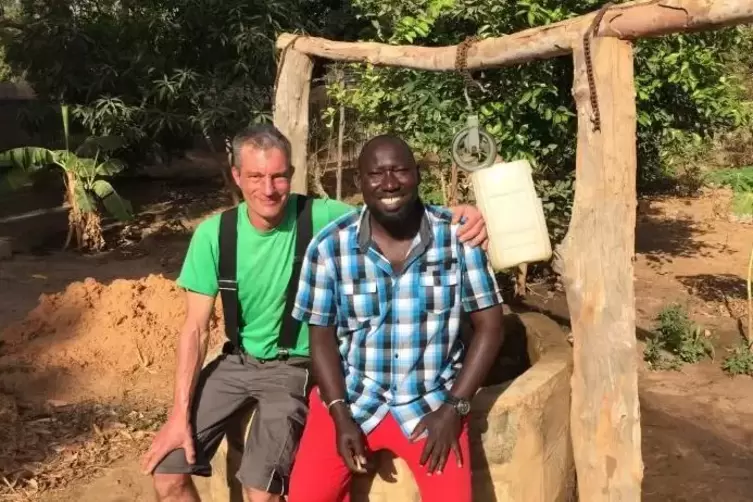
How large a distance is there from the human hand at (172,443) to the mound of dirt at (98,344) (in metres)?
2.48

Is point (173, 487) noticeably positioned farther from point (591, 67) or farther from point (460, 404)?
point (591, 67)

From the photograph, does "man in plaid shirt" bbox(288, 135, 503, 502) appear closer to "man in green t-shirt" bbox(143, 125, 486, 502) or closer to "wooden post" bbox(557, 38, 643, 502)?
"man in green t-shirt" bbox(143, 125, 486, 502)

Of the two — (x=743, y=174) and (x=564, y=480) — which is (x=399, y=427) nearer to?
(x=564, y=480)

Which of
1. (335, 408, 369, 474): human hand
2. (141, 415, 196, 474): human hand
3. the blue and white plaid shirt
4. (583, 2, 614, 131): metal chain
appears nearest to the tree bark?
(583, 2, 614, 131): metal chain

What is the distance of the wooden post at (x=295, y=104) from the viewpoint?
15.1ft

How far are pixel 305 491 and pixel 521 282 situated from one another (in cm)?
457

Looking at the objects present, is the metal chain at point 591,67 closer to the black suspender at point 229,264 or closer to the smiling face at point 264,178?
the smiling face at point 264,178

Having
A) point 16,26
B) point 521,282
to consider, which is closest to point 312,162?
point 521,282

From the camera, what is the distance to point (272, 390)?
9.84 feet

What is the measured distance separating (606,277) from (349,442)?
1.05 meters

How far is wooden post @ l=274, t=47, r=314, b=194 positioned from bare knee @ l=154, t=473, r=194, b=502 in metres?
2.07

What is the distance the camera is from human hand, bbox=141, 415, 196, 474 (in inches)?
112

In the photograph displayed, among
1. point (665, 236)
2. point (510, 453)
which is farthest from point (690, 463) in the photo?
point (665, 236)

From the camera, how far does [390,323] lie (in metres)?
2.67
